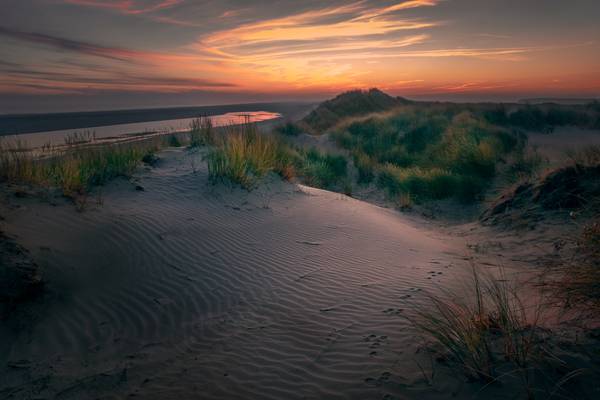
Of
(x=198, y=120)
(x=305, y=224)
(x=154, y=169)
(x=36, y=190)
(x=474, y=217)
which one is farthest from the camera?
(x=198, y=120)

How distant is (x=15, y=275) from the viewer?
3.98 m

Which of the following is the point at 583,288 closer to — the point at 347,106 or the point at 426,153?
the point at 426,153

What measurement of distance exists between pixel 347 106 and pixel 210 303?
3621 centimetres

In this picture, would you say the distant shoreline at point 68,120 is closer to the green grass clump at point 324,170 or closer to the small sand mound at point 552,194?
the green grass clump at point 324,170

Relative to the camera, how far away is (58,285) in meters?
4.32

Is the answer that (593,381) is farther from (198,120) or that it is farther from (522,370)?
(198,120)

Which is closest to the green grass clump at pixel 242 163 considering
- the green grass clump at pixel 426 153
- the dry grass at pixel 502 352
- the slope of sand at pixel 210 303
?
the slope of sand at pixel 210 303

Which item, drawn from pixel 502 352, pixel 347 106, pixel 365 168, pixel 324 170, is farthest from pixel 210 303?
pixel 347 106

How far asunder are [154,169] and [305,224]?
4077mm

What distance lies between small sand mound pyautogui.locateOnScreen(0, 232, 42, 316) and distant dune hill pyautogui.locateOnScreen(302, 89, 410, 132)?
27461 millimetres

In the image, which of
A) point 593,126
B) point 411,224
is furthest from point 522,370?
point 593,126

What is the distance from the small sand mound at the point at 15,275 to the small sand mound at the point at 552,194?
810 centimetres

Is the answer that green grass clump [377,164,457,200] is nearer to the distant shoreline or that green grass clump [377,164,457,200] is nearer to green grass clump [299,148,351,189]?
green grass clump [299,148,351,189]

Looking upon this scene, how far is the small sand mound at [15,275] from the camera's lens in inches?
152
